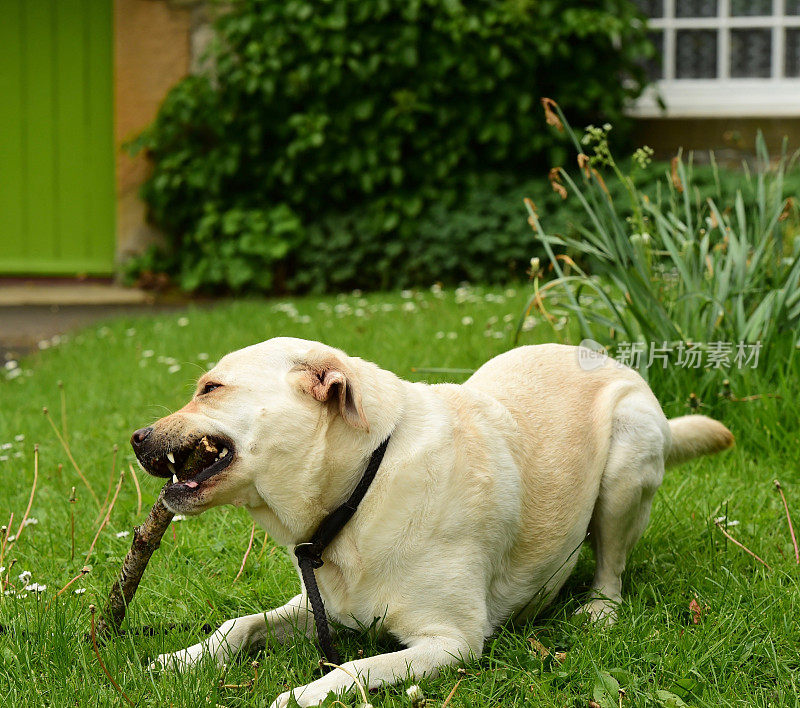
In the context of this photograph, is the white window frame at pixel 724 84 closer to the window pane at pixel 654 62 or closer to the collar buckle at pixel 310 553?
the window pane at pixel 654 62

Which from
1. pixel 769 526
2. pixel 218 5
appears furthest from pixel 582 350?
pixel 218 5

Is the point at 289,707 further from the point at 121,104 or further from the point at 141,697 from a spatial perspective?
the point at 121,104

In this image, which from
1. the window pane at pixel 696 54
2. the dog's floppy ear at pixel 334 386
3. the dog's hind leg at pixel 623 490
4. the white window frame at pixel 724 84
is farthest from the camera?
the window pane at pixel 696 54

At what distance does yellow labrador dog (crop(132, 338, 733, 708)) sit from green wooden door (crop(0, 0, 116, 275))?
27.2 ft

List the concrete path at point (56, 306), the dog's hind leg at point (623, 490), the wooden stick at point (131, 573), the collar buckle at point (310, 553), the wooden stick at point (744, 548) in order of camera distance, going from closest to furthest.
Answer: the collar buckle at point (310, 553), the wooden stick at point (131, 573), the dog's hind leg at point (623, 490), the wooden stick at point (744, 548), the concrete path at point (56, 306)

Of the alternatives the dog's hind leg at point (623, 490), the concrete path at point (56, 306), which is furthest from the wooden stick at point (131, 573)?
the concrete path at point (56, 306)

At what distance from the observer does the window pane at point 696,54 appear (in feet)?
34.8

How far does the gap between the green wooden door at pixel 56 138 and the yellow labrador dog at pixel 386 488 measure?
828 centimetres

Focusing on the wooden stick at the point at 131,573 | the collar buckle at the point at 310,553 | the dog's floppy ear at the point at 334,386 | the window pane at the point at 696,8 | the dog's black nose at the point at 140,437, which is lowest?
the wooden stick at the point at 131,573

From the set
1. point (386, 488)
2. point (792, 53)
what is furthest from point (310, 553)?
point (792, 53)

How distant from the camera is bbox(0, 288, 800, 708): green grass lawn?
2.48 meters

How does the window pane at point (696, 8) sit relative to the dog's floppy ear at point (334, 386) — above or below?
above

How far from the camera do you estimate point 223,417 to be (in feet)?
7.91

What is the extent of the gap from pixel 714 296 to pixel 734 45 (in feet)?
23.6
